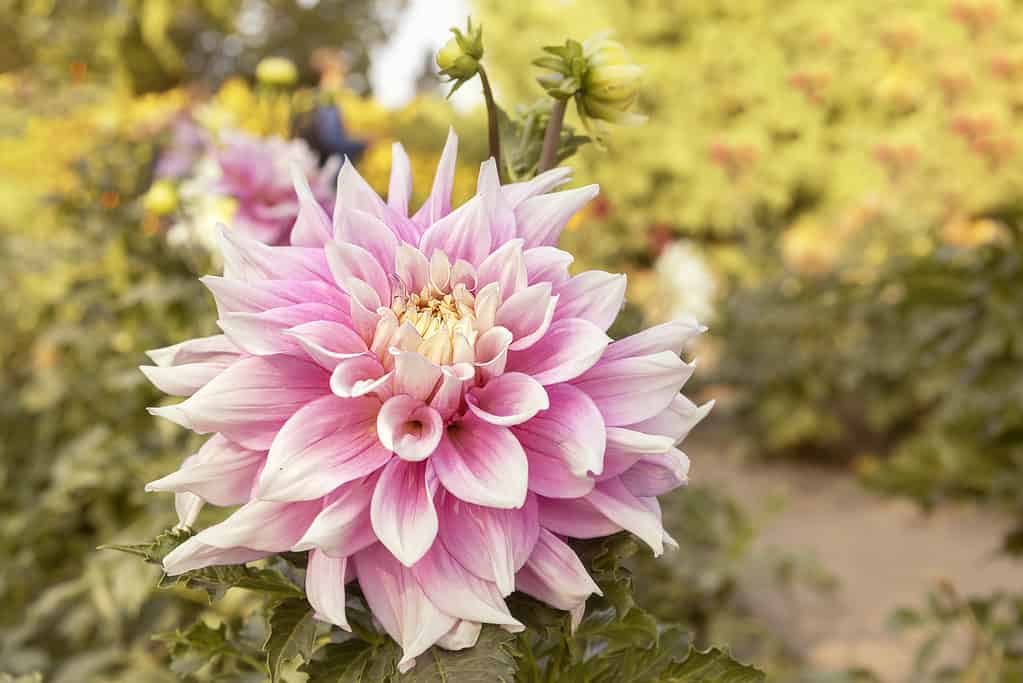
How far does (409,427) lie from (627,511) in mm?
133

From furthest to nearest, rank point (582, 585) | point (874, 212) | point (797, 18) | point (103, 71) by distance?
1. point (103, 71)
2. point (797, 18)
3. point (874, 212)
4. point (582, 585)

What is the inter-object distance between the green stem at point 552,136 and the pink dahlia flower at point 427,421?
170 mm

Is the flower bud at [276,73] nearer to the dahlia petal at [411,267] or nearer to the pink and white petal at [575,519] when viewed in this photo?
the dahlia petal at [411,267]

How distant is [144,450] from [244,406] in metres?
1.73

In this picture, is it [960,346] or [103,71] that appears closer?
[960,346]

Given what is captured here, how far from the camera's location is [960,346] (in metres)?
1.70

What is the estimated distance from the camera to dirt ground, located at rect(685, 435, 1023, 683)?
113 inches

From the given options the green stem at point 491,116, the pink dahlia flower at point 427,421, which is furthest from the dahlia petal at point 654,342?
the green stem at point 491,116

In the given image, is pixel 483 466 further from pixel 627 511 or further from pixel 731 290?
pixel 731 290

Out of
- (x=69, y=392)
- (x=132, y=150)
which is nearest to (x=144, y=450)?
(x=69, y=392)

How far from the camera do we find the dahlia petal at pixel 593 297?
59cm

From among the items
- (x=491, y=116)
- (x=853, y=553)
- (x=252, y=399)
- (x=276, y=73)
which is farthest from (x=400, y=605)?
(x=853, y=553)

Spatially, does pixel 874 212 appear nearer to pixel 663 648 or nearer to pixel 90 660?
pixel 90 660

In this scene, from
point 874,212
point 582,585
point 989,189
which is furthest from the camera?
point 989,189
